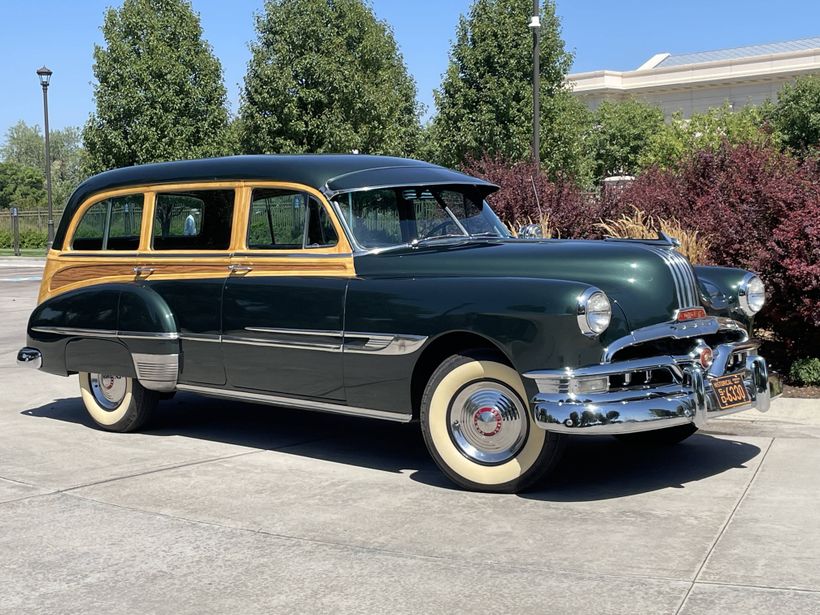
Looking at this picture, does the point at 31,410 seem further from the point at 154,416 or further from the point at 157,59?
the point at 157,59

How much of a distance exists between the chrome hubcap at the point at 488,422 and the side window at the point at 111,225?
3.07 m

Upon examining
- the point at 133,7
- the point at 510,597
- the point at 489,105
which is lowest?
the point at 510,597

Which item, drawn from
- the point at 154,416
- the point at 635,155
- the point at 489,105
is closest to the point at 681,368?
the point at 154,416

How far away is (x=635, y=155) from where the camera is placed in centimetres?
5203

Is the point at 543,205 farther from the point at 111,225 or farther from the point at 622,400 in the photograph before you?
the point at 622,400

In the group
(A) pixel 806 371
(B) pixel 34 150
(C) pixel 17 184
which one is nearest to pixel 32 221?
(A) pixel 806 371

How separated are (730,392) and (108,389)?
4.55 m

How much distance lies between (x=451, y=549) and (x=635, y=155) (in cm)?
4929

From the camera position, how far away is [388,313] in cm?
607

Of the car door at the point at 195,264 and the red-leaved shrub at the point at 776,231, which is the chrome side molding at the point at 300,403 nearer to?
the car door at the point at 195,264

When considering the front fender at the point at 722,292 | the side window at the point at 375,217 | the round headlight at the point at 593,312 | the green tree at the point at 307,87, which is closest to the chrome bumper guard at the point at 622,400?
the round headlight at the point at 593,312

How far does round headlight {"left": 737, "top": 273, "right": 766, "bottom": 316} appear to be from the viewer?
665 cm

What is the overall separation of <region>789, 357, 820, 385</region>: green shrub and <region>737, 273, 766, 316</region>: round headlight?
222 centimetres

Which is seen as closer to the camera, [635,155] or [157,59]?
[157,59]
